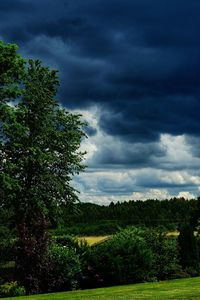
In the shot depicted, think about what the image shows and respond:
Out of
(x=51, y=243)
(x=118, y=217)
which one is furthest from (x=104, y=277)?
(x=118, y=217)

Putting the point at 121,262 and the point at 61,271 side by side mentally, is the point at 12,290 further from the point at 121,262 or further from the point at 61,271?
the point at 121,262

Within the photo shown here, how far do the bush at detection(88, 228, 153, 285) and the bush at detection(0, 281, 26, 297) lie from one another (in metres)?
3.87

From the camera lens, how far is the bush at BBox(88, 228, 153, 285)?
30.0 m

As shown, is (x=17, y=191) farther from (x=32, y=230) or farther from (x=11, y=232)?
(x=32, y=230)

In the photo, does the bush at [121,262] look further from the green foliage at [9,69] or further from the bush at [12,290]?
the green foliage at [9,69]

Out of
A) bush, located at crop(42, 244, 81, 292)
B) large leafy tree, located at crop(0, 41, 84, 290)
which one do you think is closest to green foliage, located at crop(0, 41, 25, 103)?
large leafy tree, located at crop(0, 41, 84, 290)

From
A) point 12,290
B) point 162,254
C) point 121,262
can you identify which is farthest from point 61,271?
point 162,254

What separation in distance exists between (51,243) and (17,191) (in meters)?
14.2

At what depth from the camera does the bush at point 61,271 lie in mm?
29938

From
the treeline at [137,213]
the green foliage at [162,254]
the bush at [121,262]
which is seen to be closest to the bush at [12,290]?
the bush at [121,262]

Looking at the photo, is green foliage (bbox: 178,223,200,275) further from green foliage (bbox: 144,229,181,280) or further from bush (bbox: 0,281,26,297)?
bush (bbox: 0,281,26,297)

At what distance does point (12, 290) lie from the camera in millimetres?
28922

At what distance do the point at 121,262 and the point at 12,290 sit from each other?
5478 mm

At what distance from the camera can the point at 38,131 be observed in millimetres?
47188
